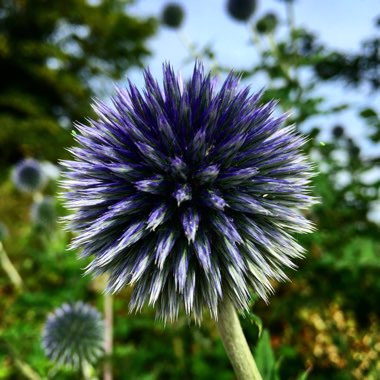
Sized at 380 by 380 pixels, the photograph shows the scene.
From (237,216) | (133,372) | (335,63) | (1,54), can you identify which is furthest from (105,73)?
(237,216)

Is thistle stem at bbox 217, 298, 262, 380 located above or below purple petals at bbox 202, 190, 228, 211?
below

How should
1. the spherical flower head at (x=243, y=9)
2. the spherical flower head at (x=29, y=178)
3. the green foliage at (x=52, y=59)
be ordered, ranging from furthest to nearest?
the green foliage at (x=52, y=59) < the spherical flower head at (x=29, y=178) < the spherical flower head at (x=243, y=9)

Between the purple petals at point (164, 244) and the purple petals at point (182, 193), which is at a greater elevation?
the purple petals at point (182, 193)

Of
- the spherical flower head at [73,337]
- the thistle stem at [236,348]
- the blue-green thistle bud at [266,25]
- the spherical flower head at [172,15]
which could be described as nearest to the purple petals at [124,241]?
the thistle stem at [236,348]

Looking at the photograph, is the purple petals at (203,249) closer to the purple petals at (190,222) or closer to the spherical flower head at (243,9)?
the purple petals at (190,222)

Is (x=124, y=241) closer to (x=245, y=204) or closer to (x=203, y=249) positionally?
(x=203, y=249)

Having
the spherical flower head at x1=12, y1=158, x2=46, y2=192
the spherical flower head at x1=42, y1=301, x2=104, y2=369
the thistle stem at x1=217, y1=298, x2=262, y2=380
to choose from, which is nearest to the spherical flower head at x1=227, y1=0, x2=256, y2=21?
the spherical flower head at x1=12, y1=158, x2=46, y2=192

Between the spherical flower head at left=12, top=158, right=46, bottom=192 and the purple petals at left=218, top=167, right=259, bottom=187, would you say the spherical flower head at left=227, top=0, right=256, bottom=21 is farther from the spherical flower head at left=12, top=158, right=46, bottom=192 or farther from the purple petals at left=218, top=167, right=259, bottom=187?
the purple petals at left=218, top=167, right=259, bottom=187
